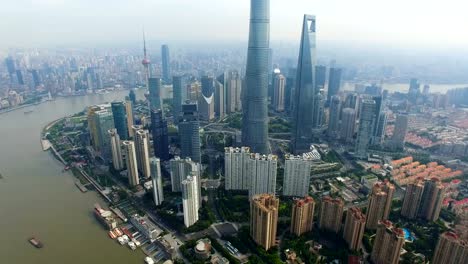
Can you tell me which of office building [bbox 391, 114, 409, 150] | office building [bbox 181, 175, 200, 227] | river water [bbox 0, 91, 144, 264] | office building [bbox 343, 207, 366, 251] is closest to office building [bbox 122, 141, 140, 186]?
river water [bbox 0, 91, 144, 264]

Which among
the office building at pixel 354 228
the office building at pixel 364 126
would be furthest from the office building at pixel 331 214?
the office building at pixel 364 126

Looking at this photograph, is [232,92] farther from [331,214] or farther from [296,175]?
[331,214]

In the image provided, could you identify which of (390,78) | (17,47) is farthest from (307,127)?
(17,47)

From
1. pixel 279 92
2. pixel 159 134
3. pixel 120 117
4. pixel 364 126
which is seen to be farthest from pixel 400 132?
pixel 120 117

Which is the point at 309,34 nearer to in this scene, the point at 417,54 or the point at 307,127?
the point at 307,127

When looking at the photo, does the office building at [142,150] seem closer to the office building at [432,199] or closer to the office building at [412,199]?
the office building at [412,199]

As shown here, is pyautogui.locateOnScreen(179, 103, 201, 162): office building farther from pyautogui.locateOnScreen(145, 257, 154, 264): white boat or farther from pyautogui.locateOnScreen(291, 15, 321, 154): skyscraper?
pyautogui.locateOnScreen(291, 15, 321, 154): skyscraper
